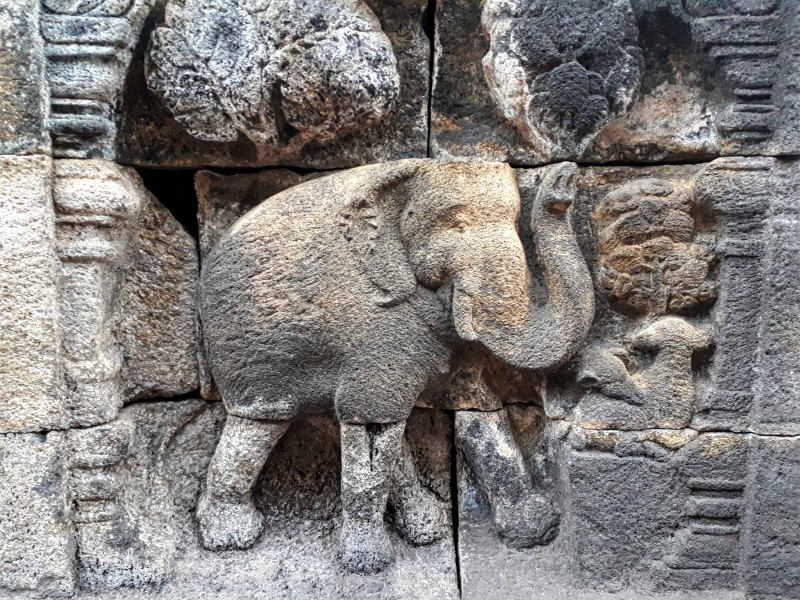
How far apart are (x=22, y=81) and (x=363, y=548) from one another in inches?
60.4

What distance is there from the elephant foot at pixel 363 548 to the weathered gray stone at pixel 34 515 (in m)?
0.76

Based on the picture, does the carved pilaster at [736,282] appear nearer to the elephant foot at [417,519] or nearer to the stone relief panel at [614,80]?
the stone relief panel at [614,80]

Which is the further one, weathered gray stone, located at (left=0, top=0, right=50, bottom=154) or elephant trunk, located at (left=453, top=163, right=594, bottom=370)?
elephant trunk, located at (left=453, top=163, right=594, bottom=370)

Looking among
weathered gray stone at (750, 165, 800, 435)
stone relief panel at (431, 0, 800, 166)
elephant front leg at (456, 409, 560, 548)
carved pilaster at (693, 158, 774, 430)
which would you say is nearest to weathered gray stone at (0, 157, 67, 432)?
stone relief panel at (431, 0, 800, 166)

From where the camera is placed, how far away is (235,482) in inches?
79.5

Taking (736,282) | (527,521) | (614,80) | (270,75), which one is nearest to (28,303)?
(270,75)

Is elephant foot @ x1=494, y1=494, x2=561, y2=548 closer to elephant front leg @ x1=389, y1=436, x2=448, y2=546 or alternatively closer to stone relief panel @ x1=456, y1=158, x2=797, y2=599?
stone relief panel @ x1=456, y1=158, x2=797, y2=599

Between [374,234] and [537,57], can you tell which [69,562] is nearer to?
[374,234]

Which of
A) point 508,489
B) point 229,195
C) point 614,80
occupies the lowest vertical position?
point 508,489

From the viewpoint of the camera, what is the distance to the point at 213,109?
72.2 inches

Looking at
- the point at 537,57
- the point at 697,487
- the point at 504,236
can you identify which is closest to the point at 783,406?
the point at 697,487

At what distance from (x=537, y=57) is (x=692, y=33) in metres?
0.43

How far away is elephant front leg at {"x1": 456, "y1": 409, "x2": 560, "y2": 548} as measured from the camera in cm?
A: 202

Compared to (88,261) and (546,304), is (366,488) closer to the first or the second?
(546,304)
